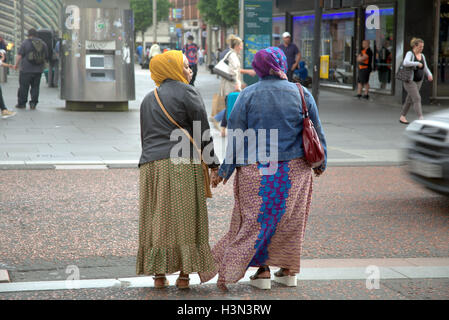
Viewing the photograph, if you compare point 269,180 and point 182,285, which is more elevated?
point 269,180

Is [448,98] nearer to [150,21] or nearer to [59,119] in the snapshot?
[59,119]

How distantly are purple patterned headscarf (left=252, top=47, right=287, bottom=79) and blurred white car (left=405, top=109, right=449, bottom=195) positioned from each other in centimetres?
291

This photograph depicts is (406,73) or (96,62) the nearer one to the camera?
(406,73)

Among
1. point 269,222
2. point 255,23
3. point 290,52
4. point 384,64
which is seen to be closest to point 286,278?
point 269,222

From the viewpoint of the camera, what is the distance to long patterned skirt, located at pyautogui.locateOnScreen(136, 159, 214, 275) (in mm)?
4824

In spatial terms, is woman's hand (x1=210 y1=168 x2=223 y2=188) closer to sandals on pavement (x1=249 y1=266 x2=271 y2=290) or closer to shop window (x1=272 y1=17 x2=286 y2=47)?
sandals on pavement (x1=249 y1=266 x2=271 y2=290)

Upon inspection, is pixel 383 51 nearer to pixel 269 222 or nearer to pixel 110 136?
pixel 110 136

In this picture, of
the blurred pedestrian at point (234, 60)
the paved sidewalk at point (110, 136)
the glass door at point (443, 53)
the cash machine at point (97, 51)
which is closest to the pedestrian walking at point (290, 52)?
the paved sidewalk at point (110, 136)

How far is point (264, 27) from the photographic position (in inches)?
709

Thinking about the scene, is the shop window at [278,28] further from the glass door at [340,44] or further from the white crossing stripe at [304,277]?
the white crossing stripe at [304,277]

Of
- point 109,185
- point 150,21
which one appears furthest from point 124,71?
point 150,21

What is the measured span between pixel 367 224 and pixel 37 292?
3405 millimetres

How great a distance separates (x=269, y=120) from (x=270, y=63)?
0.37 m

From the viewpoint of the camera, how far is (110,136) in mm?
13391
